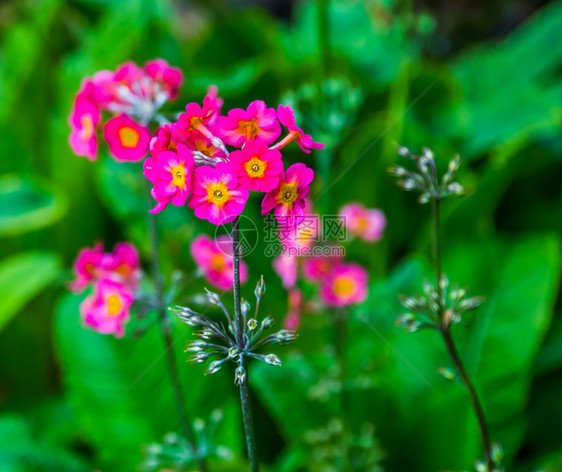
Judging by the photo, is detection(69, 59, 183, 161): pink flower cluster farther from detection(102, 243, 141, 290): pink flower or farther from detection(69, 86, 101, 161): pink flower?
detection(102, 243, 141, 290): pink flower

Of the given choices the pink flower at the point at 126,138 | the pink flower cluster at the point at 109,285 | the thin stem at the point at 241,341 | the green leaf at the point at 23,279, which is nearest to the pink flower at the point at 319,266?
the pink flower cluster at the point at 109,285

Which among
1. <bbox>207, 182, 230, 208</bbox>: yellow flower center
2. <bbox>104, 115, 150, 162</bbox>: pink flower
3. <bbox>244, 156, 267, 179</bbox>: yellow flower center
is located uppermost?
<bbox>104, 115, 150, 162</bbox>: pink flower

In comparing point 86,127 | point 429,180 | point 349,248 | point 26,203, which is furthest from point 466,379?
point 26,203

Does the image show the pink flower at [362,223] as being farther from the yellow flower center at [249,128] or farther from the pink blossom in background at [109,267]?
the yellow flower center at [249,128]

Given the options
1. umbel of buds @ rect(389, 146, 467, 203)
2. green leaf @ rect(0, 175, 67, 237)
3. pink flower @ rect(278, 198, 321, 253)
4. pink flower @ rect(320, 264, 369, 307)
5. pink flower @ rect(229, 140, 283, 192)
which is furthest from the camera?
green leaf @ rect(0, 175, 67, 237)

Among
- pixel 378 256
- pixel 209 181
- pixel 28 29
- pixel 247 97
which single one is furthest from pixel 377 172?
pixel 28 29

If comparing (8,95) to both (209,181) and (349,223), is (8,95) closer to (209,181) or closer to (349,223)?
(349,223)

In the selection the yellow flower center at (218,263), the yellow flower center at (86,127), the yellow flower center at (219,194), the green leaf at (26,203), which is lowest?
the yellow flower center at (219,194)

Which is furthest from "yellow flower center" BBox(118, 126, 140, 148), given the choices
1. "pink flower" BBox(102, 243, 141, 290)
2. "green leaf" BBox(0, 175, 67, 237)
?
"green leaf" BBox(0, 175, 67, 237)
